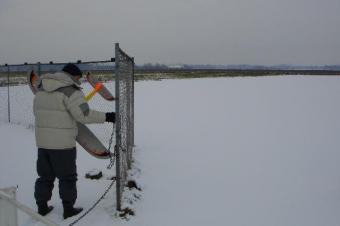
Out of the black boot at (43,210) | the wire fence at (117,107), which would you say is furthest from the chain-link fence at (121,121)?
the black boot at (43,210)

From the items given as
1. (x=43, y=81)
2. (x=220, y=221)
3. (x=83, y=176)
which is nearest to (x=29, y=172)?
(x=83, y=176)

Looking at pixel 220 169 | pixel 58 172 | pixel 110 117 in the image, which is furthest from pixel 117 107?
pixel 220 169

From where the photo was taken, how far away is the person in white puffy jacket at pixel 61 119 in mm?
4242

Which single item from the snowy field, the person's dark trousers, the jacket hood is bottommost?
the snowy field

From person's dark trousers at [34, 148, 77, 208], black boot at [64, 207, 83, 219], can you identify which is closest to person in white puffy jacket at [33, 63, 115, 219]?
person's dark trousers at [34, 148, 77, 208]

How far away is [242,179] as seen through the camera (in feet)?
22.6

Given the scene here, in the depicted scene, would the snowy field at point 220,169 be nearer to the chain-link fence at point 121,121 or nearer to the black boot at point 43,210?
the black boot at point 43,210

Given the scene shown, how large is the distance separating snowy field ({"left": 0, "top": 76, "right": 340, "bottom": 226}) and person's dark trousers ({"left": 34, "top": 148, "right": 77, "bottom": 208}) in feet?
1.19

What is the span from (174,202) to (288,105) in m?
13.5

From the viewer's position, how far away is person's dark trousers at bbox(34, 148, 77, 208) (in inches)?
172

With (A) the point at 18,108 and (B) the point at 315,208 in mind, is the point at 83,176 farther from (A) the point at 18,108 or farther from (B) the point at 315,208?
(A) the point at 18,108

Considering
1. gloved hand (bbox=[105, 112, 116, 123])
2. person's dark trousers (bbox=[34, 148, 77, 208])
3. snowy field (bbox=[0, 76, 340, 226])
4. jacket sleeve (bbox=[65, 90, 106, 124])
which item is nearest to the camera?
jacket sleeve (bbox=[65, 90, 106, 124])

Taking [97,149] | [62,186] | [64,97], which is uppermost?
[64,97]

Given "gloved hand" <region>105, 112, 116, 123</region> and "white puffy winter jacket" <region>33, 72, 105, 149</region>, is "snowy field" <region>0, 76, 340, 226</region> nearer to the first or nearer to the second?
"white puffy winter jacket" <region>33, 72, 105, 149</region>
